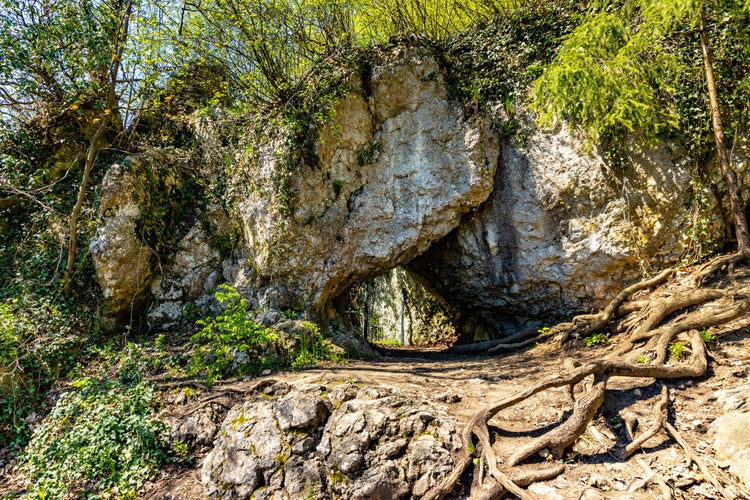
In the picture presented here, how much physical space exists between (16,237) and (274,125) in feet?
15.8

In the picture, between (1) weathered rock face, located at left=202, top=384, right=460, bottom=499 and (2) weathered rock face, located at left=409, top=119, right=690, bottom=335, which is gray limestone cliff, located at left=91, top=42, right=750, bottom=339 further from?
(1) weathered rock face, located at left=202, top=384, right=460, bottom=499

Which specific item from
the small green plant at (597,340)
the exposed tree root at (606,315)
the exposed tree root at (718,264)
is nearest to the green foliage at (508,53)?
the exposed tree root at (606,315)

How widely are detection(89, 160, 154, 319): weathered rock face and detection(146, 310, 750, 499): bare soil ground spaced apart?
2.91 m

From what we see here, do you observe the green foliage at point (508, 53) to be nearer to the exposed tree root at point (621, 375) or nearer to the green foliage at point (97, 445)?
the exposed tree root at point (621, 375)

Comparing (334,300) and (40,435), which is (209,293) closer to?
(334,300)

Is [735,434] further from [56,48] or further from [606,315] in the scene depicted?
[56,48]

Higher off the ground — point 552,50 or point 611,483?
point 552,50

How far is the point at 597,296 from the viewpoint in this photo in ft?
22.5

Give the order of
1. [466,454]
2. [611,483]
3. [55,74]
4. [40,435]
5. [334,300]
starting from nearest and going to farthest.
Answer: [611,483] < [466,454] < [40,435] < [55,74] < [334,300]

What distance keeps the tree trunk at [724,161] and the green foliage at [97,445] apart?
7.71 m

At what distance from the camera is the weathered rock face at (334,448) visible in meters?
3.53

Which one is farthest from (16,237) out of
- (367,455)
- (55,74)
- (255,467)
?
(367,455)

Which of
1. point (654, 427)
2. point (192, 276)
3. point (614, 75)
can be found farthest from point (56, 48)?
point (654, 427)

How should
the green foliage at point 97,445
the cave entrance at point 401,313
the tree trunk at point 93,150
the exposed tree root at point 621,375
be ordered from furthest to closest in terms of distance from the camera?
the cave entrance at point 401,313 → the tree trunk at point 93,150 → the green foliage at point 97,445 → the exposed tree root at point 621,375
